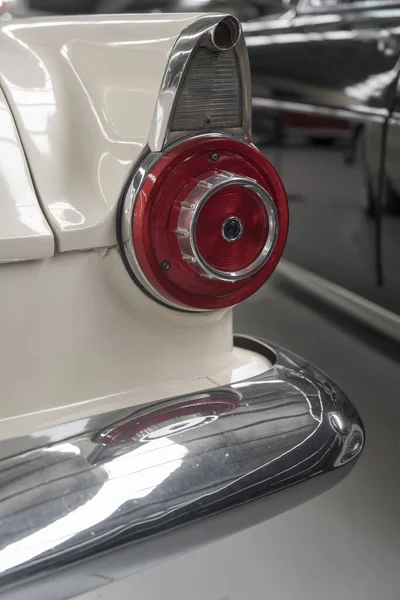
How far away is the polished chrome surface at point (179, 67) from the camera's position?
806 millimetres

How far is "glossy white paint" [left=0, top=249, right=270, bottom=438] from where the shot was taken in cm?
83

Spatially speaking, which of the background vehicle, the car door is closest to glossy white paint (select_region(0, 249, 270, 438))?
the car door

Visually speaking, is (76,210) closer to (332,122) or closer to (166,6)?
(332,122)

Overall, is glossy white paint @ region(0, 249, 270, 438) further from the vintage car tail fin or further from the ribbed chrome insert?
the ribbed chrome insert

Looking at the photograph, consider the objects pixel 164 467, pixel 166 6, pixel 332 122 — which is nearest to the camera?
pixel 164 467

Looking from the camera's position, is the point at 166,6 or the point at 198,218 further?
the point at 166,6

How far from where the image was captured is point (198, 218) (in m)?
0.82

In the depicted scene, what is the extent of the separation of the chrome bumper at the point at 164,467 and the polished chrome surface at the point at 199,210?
0.16 metres

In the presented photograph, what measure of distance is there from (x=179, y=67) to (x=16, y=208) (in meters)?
0.26

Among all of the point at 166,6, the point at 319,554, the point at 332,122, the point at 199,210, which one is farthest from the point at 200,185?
the point at 166,6

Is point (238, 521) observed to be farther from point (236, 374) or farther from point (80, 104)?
point (80, 104)

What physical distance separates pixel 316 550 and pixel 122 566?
20.9 inches

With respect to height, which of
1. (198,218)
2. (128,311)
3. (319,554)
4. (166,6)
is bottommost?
(319,554)

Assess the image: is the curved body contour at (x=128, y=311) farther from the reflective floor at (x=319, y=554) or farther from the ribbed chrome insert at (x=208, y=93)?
the reflective floor at (x=319, y=554)
